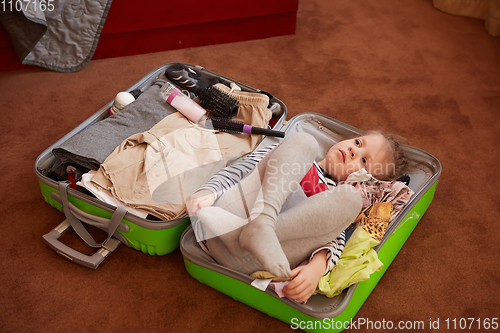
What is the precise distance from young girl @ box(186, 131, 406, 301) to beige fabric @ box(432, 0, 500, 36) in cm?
149

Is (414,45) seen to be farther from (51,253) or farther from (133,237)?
(51,253)

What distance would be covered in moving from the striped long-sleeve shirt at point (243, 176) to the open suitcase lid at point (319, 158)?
0.13ft

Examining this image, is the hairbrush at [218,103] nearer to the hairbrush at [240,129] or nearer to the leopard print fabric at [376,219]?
the hairbrush at [240,129]

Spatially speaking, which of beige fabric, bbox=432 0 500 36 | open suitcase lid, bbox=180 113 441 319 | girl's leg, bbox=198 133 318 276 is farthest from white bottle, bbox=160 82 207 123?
beige fabric, bbox=432 0 500 36

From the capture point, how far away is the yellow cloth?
926 millimetres

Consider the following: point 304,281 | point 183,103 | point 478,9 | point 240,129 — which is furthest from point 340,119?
point 478,9

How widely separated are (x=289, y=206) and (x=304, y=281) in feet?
0.59

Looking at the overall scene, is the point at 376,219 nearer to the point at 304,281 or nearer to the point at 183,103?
the point at 304,281

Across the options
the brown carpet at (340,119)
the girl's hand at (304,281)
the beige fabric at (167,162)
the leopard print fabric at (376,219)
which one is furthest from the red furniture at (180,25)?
the girl's hand at (304,281)

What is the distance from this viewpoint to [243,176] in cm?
108

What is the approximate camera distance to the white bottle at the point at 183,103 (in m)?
1.29

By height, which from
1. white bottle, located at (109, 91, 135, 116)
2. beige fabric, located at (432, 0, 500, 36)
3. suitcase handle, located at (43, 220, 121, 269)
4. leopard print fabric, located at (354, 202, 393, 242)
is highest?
beige fabric, located at (432, 0, 500, 36)

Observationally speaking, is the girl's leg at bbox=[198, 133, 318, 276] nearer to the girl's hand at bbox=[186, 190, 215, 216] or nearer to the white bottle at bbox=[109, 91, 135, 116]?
the girl's hand at bbox=[186, 190, 215, 216]

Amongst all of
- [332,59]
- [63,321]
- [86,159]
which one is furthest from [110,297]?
[332,59]
